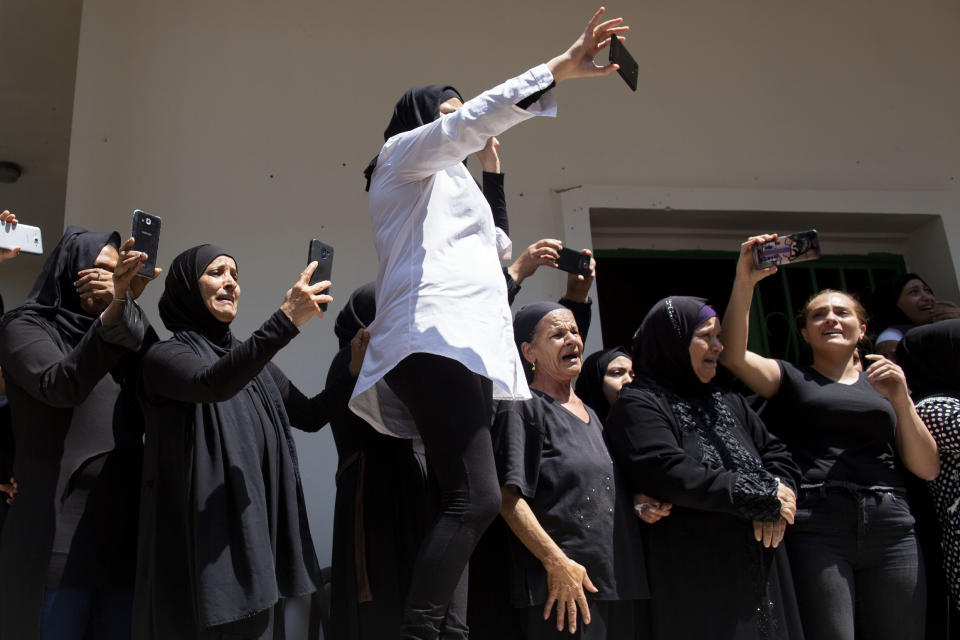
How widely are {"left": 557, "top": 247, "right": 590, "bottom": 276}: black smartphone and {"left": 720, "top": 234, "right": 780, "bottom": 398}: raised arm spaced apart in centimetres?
54

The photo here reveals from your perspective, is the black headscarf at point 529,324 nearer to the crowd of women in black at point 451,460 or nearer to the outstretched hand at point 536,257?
the crowd of women in black at point 451,460

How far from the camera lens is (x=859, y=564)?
279cm

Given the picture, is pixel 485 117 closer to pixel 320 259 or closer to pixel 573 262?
pixel 320 259

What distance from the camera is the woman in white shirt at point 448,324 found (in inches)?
81.0

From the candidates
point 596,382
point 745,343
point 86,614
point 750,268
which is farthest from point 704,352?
point 86,614

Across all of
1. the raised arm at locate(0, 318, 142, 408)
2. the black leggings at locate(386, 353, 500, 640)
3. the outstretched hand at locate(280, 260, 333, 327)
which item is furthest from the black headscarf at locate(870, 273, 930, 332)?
the raised arm at locate(0, 318, 142, 408)

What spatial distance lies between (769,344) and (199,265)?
10.7ft

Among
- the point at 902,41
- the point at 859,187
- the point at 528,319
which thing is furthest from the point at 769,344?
the point at 528,319

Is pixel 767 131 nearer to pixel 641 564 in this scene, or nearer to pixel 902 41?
pixel 902 41

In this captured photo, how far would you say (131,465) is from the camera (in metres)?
2.60

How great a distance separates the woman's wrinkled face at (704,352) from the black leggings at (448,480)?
1.04 meters

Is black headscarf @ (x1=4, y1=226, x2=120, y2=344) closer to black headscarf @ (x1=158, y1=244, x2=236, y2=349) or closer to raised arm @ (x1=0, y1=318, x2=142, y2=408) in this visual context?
raised arm @ (x1=0, y1=318, x2=142, y2=408)

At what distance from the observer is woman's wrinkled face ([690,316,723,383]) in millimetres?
2963

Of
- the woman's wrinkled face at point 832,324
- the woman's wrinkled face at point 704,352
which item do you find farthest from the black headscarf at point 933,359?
the woman's wrinkled face at point 704,352
